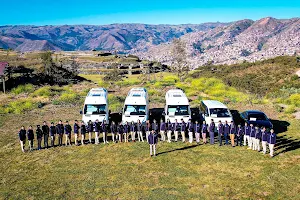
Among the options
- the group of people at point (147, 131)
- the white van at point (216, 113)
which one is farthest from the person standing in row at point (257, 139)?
the white van at point (216, 113)

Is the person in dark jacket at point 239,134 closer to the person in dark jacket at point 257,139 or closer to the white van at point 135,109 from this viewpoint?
the person in dark jacket at point 257,139

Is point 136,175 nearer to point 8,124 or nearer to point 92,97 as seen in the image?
point 92,97

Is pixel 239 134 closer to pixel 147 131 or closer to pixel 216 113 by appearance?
A: pixel 216 113

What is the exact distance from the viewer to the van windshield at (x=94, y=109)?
20.6 meters

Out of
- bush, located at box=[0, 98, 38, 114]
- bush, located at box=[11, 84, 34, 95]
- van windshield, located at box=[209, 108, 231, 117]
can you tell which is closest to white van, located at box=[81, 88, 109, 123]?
van windshield, located at box=[209, 108, 231, 117]

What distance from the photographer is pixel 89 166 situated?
46.8 feet

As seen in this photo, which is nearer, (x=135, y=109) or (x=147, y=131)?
(x=147, y=131)

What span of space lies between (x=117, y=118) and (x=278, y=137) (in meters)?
13.7

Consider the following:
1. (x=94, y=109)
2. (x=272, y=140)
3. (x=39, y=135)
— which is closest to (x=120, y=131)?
(x=94, y=109)

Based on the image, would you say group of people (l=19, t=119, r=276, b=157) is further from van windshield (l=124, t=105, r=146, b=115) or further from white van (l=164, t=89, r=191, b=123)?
van windshield (l=124, t=105, r=146, b=115)

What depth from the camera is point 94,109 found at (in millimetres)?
20797

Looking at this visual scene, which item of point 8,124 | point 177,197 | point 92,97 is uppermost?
point 92,97

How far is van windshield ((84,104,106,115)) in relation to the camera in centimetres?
2058

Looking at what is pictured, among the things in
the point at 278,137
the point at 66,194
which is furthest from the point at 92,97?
the point at 278,137
